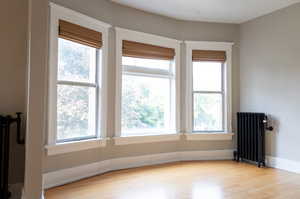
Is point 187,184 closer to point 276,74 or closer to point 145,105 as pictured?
point 145,105

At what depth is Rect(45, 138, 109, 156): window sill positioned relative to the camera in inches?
116

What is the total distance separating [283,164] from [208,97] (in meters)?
1.72

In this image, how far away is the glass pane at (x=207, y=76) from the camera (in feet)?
15.0

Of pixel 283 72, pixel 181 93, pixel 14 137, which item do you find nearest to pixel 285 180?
pixel 283 72

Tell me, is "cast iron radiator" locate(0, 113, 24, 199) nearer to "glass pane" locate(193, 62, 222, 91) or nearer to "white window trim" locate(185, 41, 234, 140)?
"white window trim" locate(185, 41, 234, 140)

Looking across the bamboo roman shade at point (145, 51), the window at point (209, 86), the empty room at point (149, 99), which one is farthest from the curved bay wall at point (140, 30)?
the bamboo roman shade at point (145, 51)

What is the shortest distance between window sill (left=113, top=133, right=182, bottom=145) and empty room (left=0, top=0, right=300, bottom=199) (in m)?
0.02

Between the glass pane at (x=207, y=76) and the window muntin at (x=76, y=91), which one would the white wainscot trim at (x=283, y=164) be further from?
the window muntin at (x=76, y=91)

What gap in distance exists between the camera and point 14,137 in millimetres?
2539

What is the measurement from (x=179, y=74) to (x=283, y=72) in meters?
1.76

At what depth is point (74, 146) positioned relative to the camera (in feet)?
10.4

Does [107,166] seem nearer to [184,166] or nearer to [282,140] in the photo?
[184,166]

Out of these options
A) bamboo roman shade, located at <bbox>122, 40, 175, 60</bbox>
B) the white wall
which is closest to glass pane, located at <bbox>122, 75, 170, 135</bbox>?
bamboo roman shade, located at <bbox>122, 40, 175, 60</bbox>

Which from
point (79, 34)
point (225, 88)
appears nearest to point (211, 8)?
point (225, 88)
